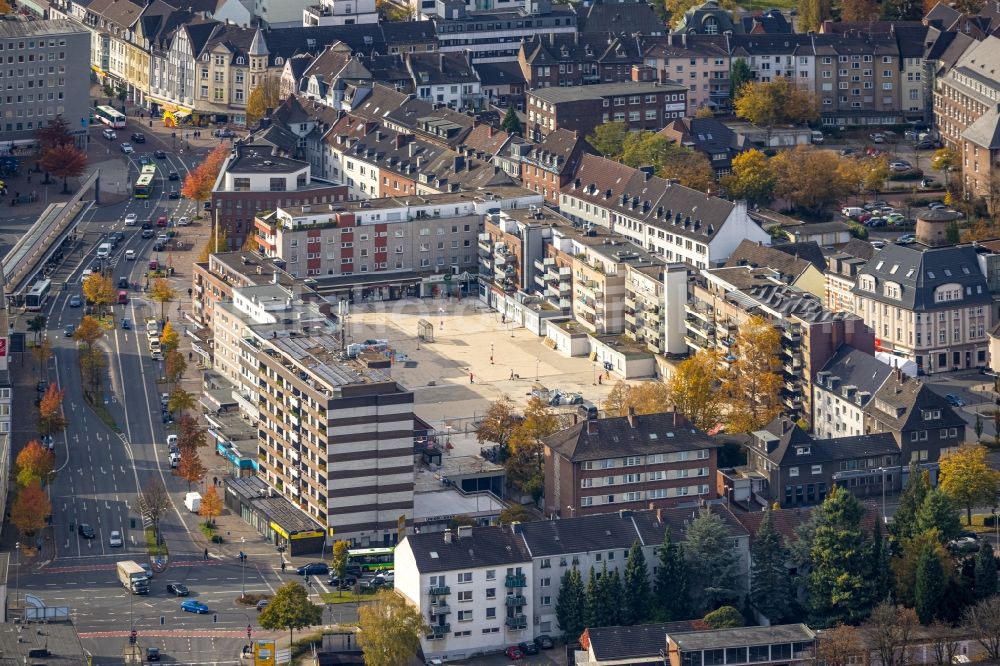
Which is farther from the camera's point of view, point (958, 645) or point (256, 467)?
point (256, 467)

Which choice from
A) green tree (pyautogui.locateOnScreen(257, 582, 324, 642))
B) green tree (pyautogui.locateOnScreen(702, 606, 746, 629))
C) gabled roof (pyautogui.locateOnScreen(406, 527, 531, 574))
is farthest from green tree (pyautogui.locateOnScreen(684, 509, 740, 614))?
green tree (pyautogui.locateOnScreen(257, 582, 324, 642))

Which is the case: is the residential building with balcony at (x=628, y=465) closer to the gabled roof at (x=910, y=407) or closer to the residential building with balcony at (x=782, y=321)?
the gabled roof at (x=910, y=407)

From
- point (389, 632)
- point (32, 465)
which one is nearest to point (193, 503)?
point (32, 465)

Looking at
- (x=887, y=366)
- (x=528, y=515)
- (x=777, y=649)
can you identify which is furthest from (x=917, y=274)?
(x=777, y=649)

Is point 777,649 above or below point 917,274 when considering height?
below

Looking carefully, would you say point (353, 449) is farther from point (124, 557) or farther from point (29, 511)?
point (29, 511)

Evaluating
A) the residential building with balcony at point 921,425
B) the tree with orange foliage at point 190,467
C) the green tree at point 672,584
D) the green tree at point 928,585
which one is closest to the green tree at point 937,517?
the green tree at point 928,585

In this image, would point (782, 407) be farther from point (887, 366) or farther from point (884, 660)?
point (884, 660)
